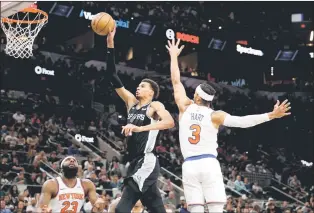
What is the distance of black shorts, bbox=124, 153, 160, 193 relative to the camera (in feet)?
22.3

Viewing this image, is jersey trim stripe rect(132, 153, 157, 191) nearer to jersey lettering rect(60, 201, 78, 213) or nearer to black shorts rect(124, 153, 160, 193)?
black shorts rect(124, 153, 160, 193)

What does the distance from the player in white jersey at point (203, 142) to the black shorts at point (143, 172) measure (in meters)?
0.37

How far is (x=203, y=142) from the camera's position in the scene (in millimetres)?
6797

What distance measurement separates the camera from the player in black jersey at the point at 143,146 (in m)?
6.73

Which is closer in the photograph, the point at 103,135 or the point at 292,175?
the point at 103,135

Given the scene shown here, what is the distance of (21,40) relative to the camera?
41.8 ft

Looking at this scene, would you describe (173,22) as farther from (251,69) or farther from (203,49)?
(251,69)

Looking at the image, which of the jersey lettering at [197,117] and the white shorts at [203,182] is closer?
the white shorts at [203,182]

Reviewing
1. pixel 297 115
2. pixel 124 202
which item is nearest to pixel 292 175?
pixel 297 115

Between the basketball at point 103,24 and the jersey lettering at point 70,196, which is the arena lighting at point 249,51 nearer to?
the basketball at point 103,24

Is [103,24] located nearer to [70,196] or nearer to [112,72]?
[112,72]

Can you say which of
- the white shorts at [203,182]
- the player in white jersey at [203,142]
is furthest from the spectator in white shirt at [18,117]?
the white shorts at [203,182]

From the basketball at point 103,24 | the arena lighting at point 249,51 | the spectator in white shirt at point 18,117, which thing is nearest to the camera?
the basketball at point 103,24

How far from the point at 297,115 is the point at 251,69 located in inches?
264
